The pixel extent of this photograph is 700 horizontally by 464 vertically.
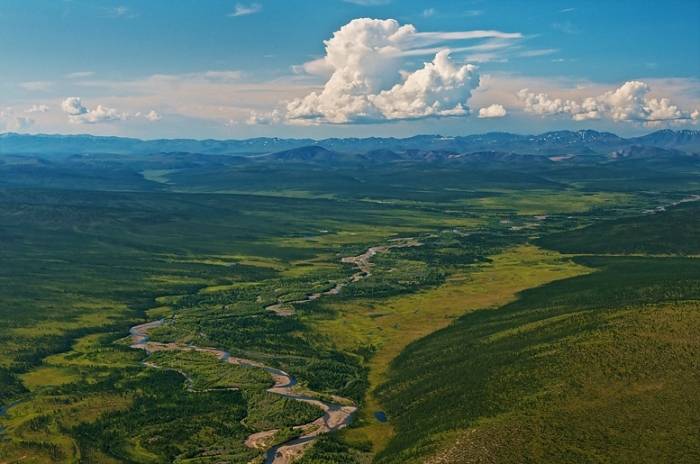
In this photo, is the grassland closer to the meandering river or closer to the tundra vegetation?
the tundra vegetation

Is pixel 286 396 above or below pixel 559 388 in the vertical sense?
below

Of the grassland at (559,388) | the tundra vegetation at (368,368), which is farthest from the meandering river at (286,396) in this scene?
the grassland at (559,388)

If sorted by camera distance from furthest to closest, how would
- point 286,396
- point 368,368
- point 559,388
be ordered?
point 368,368
point 286,396
point 559,388

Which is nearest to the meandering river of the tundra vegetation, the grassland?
the tundra vegetation

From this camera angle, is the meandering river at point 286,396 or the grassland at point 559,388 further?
the meandering river at point 286,396

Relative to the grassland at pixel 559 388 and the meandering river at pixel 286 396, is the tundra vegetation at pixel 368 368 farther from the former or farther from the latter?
the meandering river at pixel 286 396

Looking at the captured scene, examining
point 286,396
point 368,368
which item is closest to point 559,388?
point 286,396

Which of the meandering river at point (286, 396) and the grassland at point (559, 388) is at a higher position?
the grassland at point (559, 388)

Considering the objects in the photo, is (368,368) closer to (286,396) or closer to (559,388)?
(286,396)

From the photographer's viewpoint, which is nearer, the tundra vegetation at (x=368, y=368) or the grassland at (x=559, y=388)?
the grassland at (x=559, y=388)

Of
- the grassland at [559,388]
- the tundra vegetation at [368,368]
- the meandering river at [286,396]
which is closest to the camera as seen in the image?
the grassland at [559,388]

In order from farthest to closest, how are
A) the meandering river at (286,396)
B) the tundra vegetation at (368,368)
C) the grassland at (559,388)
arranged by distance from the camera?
1. the meandering river at (286,396)
2. the tundra vegetation at (368,368)
3. the grassland at (559,388)
